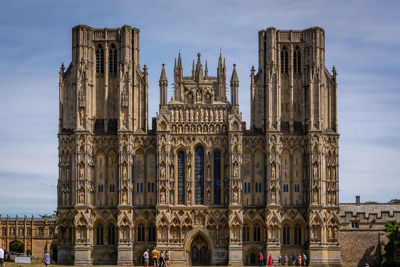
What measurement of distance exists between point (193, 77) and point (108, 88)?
10159mm

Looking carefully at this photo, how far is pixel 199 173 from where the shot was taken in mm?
82000

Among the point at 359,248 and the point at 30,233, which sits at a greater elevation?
the point at 359,248

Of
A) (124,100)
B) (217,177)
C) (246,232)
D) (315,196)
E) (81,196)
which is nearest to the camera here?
(81,196)

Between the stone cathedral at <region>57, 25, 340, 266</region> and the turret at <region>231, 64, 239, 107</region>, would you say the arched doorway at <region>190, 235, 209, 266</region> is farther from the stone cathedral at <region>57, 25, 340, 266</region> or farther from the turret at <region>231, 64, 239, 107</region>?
the turret at <region>231, 64, 239, 107</region>

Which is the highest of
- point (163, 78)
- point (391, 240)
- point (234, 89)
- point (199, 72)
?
point (199, 72)

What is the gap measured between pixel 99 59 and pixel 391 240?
3995cm

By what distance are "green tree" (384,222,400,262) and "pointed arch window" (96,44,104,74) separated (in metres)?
38.1

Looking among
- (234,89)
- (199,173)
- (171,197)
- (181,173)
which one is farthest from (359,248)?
(234,89)

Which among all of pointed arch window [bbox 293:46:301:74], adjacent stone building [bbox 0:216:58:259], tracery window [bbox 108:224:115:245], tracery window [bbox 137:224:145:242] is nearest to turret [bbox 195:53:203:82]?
pointed arch window [bbox 293:46:301:74]

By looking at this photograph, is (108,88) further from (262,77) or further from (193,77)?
(262,77)

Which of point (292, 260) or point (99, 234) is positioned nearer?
point (292, 260)

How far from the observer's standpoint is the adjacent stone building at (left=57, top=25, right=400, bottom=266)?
79.6 meters

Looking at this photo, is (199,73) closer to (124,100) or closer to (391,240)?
(124,100)

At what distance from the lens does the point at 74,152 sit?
80.2 m
